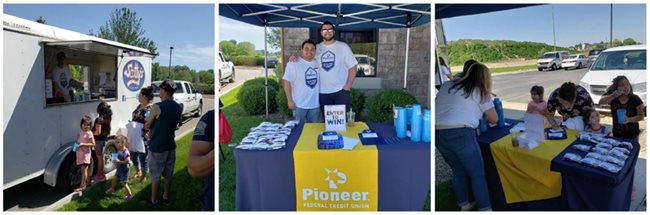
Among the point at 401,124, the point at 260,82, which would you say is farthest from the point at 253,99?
the point at 401,124

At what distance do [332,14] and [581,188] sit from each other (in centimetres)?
254

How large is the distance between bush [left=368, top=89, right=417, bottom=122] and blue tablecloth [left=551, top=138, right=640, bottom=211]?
9.78ft

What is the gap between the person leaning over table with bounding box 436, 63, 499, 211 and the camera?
1881mm

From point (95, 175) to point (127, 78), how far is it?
76 cm

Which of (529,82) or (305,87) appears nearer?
(529,82)

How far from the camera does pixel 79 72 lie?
243 centimetres

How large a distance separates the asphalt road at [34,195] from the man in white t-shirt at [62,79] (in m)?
0.63

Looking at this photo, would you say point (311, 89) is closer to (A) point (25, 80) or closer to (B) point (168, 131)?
(B) point (168, 131)

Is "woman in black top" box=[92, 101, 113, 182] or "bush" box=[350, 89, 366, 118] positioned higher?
"bush" box=[350, 89, 366, 118]

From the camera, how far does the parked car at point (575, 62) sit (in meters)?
2.29

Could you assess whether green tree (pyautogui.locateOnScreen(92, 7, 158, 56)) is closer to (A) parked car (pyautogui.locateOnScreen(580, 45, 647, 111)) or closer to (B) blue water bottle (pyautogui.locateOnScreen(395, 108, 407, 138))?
(B) blue water bottle (pyautogui.locateOnScreen(395, 108, 407, 138))

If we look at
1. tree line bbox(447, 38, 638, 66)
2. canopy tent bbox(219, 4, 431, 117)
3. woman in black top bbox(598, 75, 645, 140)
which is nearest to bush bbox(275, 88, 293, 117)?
canopy tent bbox(219, 4, 431, 117)

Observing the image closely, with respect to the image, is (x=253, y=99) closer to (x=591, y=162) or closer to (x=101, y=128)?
(x=101, y=128)

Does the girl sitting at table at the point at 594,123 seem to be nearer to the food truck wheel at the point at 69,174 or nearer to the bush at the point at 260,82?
the food truck wheel at the point at 69,174
